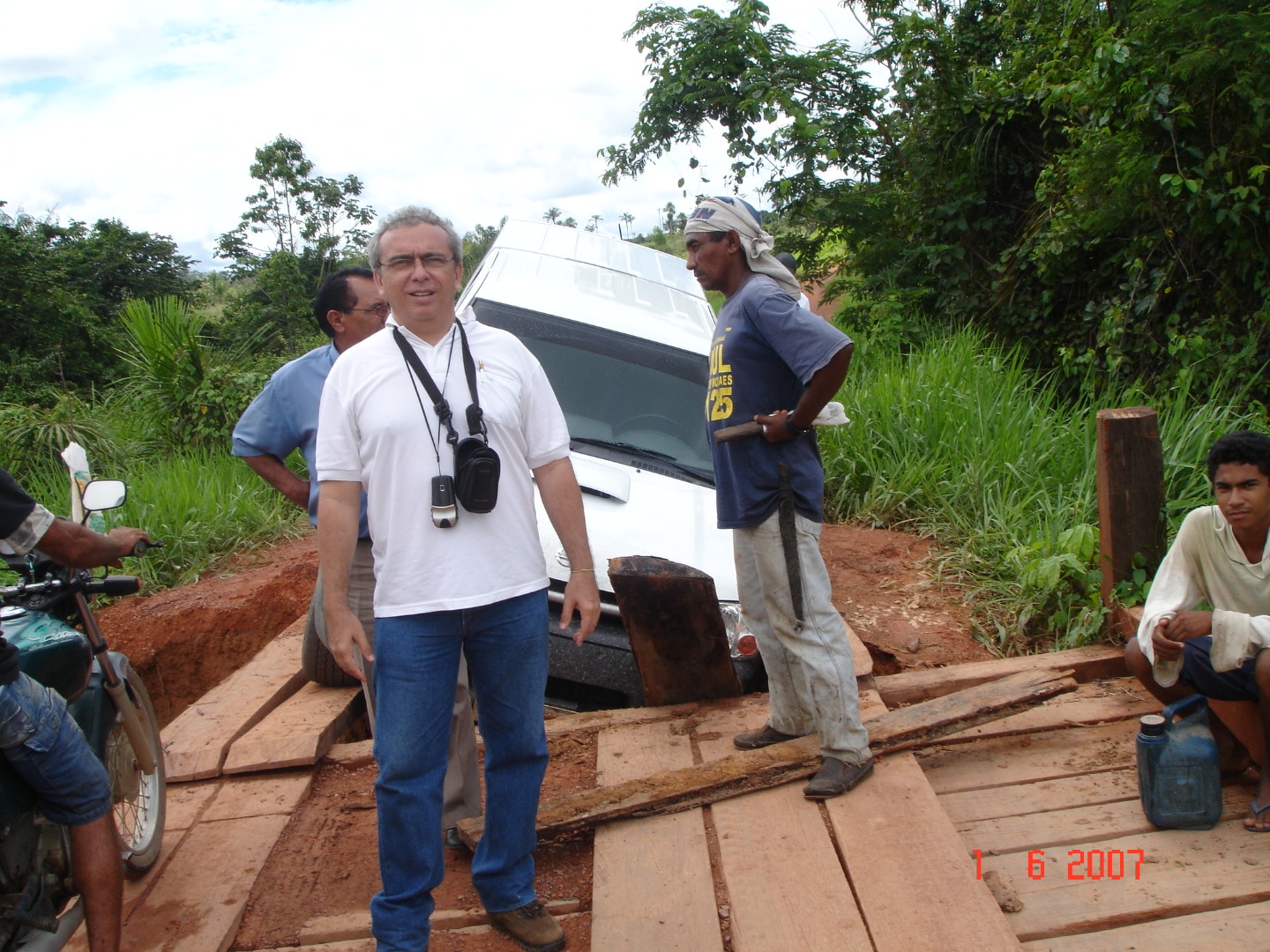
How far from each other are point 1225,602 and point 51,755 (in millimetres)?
3407

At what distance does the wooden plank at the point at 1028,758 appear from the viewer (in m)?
3.42

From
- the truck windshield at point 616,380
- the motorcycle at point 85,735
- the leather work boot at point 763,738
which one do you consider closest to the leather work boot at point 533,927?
the leather work boot at point 763,738

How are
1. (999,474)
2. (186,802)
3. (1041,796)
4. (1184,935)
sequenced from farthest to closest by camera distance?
(999,474) < (186,802) < (1041,796) < (1184,935)

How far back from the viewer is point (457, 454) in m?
2.37

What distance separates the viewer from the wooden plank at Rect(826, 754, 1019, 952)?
2318 mm

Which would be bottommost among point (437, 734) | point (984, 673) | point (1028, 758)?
point (1028, 758)

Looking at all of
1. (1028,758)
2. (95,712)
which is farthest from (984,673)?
(95,712)

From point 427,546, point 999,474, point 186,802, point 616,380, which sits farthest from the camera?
point 999,474

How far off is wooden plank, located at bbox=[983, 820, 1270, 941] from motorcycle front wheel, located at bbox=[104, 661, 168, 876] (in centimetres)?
245

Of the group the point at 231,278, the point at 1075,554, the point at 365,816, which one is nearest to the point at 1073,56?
the point at 1075,554

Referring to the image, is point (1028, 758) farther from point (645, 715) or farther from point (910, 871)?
point (645, 715)

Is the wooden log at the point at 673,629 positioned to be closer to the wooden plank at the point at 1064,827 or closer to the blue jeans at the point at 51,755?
the wooden plank at the point at 1064,827

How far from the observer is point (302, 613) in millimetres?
5820
